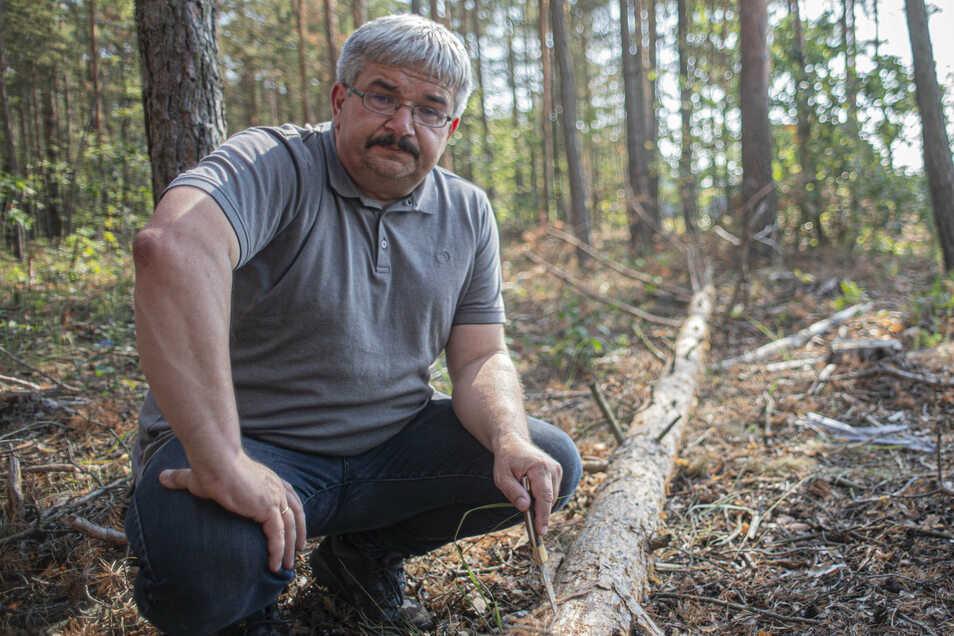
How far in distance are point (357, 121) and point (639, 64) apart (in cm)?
1303

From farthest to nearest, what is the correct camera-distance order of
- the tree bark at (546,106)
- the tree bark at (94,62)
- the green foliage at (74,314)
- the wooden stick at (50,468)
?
the tree bark at (546,106), the tree bark at (94,62), the green foliage at (74,314), the wooden stick at (50,468)

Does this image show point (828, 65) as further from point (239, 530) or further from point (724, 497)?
point (239, 530)

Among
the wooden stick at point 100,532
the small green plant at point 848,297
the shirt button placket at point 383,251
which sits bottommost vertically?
the wooden stick at point 100,532

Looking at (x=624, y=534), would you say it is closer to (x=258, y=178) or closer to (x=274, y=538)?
(x=274, y=538)

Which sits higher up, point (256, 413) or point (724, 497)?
point (256, 413)

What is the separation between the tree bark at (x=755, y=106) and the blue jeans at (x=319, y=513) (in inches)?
274

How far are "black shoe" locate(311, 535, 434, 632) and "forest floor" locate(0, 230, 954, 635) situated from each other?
0.06 m

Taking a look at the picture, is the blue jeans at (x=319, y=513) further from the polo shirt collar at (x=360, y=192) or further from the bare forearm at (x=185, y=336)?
the polo shirt collar at (x=360, y=192)

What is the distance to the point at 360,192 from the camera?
1.78 m

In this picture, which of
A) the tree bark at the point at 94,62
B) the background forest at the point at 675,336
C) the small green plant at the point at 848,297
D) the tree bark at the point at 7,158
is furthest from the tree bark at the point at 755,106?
the tree bark at the point at 94,62

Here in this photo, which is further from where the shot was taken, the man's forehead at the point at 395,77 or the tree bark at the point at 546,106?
the tree bark at the point at 546,106

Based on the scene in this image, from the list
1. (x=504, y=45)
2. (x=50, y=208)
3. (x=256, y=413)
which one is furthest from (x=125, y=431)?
(x=504, y=45)

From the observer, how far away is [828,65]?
7559 mm

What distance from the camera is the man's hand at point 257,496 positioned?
48.7 inches
